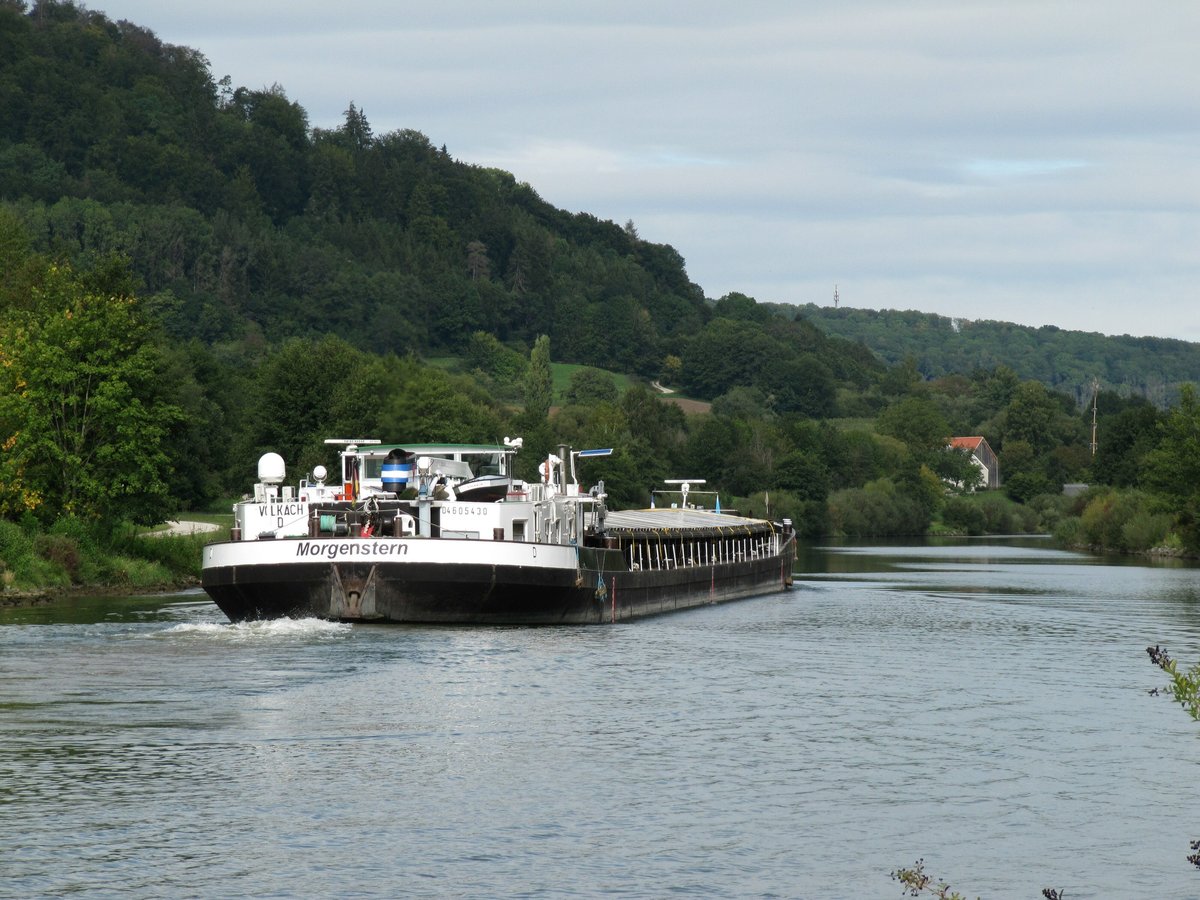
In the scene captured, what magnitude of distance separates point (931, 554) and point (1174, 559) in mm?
16047

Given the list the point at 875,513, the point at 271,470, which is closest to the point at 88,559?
the point at 271,470

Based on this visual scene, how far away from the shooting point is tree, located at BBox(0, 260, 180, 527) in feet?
203

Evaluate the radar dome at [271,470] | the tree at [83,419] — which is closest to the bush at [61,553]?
the tree at [83,419]

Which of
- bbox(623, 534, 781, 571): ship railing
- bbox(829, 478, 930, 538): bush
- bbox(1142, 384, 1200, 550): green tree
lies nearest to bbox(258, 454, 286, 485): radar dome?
bbox(623, 534, 781, 571): ship railing

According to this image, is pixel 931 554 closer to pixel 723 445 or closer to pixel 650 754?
pixel 723 445

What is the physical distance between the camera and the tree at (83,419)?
203 ft

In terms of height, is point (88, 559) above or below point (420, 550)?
below

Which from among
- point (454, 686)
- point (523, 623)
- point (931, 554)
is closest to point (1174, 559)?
point (931, 554)

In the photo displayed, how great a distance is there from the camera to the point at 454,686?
32.5 metres

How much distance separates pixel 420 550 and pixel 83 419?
26468 millimetres

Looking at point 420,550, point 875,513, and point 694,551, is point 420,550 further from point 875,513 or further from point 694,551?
point 875,513

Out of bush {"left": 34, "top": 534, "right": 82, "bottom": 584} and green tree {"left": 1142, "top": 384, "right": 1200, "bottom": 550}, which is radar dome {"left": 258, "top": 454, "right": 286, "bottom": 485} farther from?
green tree {"left": 1142, "top": 384, "right": 1200, "bottom": 550}

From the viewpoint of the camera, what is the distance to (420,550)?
1633 inches

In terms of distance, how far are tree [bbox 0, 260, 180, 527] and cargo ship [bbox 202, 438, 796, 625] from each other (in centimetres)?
1630
